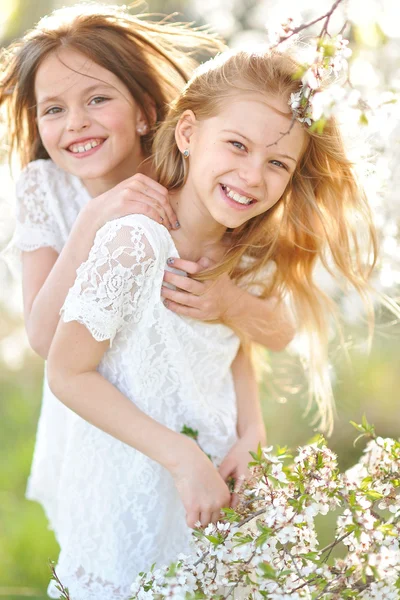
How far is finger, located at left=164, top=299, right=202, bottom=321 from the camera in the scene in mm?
1967

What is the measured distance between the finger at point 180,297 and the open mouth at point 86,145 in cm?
55

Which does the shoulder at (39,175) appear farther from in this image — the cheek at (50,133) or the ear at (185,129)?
the ear at (185,129)

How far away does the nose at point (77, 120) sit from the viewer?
216cm

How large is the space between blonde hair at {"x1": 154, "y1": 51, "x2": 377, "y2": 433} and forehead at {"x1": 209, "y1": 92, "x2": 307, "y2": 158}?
2 centimetres

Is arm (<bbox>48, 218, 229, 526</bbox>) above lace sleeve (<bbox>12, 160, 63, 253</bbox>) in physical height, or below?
below

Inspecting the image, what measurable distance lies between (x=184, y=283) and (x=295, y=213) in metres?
0.44

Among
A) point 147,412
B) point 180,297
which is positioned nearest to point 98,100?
→ point 180,297

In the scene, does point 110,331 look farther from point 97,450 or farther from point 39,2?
point 39,2

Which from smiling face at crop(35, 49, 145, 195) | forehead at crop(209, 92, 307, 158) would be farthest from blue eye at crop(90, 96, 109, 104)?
forehead at crop(209, 92, 307, 158)

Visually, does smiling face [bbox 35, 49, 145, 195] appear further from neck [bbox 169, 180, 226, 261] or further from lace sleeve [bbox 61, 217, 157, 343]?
lace sleeve [bbox 61, 217, 157, 343]

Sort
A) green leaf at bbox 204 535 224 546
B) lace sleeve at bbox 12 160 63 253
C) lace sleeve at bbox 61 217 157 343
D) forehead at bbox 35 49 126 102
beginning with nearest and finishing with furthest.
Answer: green leaf at bbox 204 535 224 546 → lace sleeve at bbox 61 217 157 343 → forehead at bbox 35 49 126 102 → lace sleeve at bbox 12 160 63 253

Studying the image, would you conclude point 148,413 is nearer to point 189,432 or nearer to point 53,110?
point 189,432

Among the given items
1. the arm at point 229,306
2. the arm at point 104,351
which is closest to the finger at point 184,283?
the arm at point 229,306

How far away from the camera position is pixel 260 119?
181 cm
